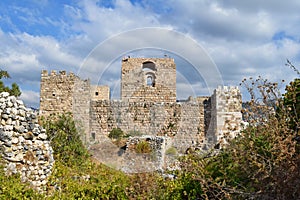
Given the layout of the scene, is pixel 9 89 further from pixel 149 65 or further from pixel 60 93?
pixel 149 65

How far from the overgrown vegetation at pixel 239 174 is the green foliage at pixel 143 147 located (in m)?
4.29

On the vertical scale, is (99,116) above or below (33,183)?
above

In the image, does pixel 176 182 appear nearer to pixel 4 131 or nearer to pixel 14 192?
pixel 14 192

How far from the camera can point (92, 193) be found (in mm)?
5219

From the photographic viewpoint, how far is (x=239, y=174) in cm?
436

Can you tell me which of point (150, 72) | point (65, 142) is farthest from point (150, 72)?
point (65, 142)

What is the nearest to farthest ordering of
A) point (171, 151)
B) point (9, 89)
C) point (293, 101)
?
point (293, 101) → point (9, 89) → point (171, 151)

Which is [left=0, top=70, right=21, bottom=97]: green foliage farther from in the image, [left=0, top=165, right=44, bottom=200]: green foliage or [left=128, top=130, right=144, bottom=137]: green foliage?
[left=0, top=165, right=44, bottom=200]: green foliage

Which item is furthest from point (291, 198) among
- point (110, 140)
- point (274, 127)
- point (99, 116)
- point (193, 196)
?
point (99, 116)

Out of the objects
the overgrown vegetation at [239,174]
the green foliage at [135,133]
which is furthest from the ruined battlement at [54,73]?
the overgrown vegetation at [239,174]

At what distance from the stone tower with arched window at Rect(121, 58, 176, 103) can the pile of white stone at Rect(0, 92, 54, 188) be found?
532 inches

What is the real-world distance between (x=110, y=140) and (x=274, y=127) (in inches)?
459

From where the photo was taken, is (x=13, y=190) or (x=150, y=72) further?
(x=150, y=72)

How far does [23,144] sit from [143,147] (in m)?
7.33
